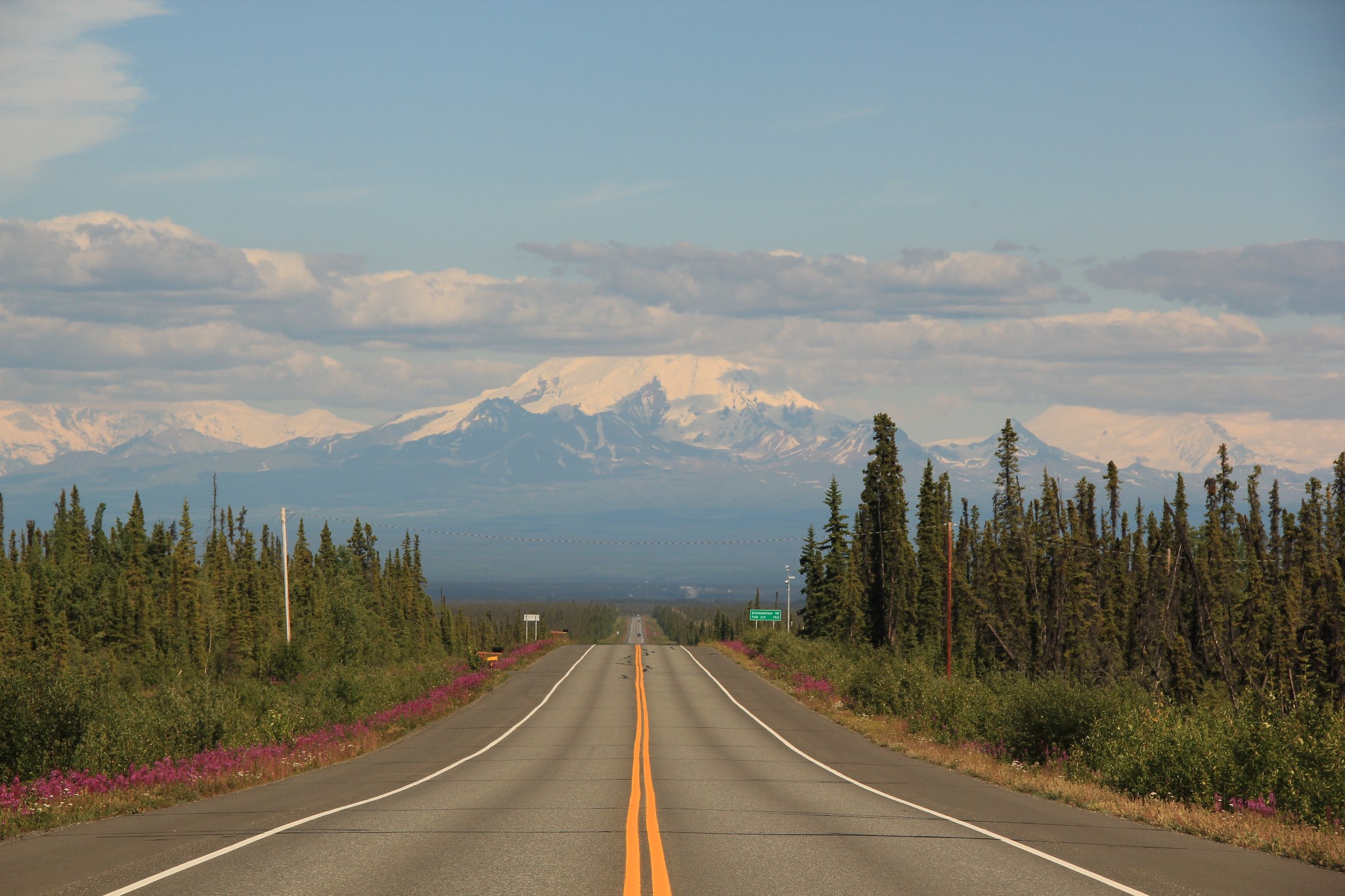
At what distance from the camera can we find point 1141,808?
55.0 ft

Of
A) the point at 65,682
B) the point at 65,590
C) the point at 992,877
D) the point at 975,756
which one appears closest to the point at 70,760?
the point at 65,682

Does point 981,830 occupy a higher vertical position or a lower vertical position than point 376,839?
lower

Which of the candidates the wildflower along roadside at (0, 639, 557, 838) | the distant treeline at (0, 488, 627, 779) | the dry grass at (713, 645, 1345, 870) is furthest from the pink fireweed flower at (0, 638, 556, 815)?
the dry grass at (713, 645, 1345, 870)

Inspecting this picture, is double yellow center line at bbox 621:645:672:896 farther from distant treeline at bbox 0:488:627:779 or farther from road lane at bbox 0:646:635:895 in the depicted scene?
distant treeline at bbox 0:488:627:779

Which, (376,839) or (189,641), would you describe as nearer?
(376,839)

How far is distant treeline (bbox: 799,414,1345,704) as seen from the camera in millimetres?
80250

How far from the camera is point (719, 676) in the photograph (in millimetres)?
61000

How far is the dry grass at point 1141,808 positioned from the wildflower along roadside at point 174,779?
14411mm

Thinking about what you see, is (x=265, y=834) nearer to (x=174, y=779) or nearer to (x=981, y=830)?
(x=174, y=779)

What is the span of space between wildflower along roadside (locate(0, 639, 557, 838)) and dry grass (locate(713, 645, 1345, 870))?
1441 cm

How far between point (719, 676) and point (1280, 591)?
52.4 metres

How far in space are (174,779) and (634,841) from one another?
1041 cm

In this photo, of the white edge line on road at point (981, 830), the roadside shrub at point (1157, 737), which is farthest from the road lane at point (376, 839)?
the roadside shrub at point (1157, 737)

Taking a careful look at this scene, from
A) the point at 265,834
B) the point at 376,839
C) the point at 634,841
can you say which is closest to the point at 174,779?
the point at 265,834
